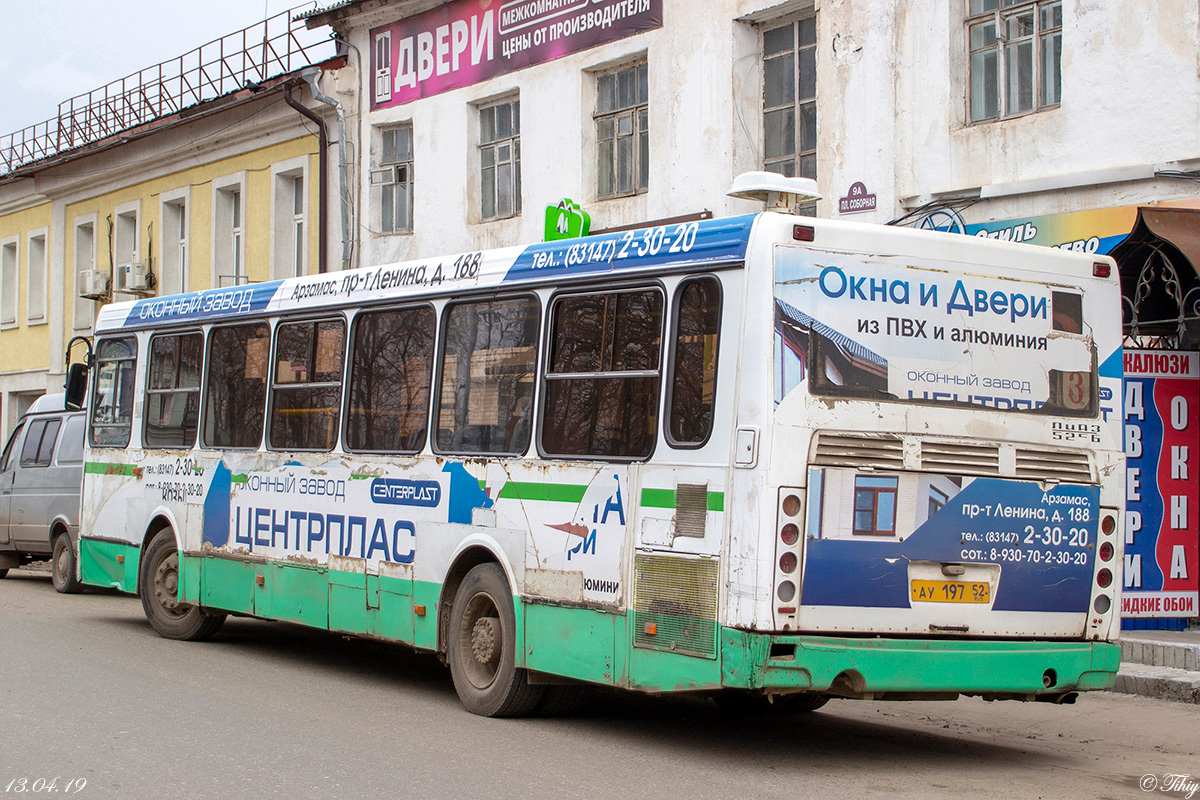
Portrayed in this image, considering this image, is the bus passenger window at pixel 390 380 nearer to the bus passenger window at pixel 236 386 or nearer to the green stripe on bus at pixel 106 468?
the bus passenger window at pixel 236 386

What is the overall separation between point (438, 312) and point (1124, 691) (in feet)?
19.2

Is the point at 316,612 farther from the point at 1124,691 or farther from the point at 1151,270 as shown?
the point at 1151,270

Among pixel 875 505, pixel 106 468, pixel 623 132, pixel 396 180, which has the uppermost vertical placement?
pixel 396 180

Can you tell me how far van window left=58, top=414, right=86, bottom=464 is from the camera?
1806cm

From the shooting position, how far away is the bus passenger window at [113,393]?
1356 centimetres

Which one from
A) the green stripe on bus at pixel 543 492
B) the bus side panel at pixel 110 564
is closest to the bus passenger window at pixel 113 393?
the bus side panel at pixel 110 564

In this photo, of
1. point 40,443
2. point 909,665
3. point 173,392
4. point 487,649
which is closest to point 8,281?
point 40,443

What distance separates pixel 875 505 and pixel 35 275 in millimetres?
30847

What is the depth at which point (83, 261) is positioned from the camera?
107ft

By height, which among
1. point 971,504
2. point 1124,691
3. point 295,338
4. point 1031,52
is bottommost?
point 1124,691

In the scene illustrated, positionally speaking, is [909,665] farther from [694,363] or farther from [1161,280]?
[1161,280]

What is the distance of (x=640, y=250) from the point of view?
8.13 metres

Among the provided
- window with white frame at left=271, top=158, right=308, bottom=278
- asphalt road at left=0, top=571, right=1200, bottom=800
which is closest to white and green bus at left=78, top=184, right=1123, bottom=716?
asphalt road at left=0, top=571, right=1200, bottom=800

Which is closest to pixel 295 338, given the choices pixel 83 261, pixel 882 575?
pixel 882 575
